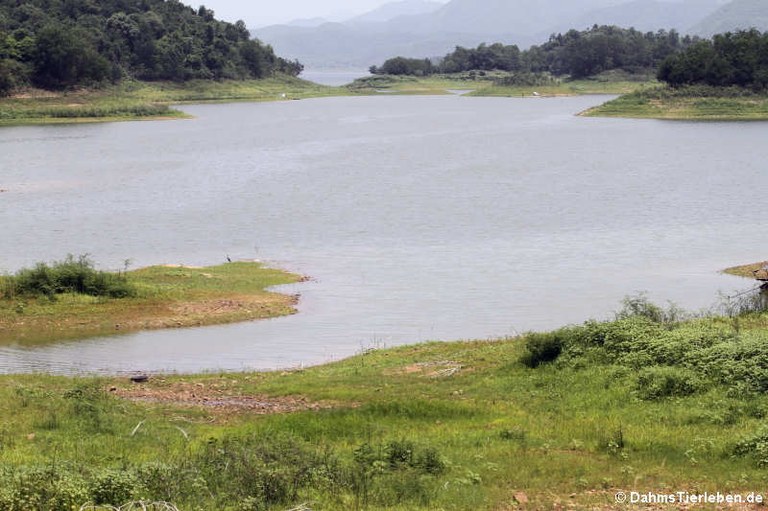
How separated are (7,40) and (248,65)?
59217 millimetres

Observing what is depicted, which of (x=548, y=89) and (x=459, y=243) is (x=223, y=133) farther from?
(x=548, y=89)

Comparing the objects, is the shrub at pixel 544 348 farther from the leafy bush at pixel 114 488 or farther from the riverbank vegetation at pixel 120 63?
the riverbank vegetation at pixel 120 63

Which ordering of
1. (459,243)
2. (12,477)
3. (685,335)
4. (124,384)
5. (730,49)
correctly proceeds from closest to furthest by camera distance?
(12,477)
(685,335)
(124,384)
(459,243)
(730,49)

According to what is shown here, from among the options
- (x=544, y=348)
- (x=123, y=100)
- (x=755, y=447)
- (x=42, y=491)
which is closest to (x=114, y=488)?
(x=42, y=491)

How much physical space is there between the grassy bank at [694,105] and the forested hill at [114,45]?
7016 centimetres

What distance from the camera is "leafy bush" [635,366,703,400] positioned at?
18.7 metres

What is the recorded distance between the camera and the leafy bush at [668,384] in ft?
61.5

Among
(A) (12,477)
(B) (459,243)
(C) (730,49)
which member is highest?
(C) (730,49)

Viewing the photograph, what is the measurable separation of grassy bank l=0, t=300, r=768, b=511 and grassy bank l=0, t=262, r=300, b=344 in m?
8.09

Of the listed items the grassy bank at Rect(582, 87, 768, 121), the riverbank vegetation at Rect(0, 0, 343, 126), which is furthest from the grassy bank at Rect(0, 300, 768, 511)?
the riverbank vegetation at Rect(0, 0, 343, 126)

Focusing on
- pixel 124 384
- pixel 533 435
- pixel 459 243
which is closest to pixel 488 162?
pixel 459 243

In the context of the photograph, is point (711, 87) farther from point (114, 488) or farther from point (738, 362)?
point (114, 488)

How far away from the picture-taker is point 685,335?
2128 centimetres

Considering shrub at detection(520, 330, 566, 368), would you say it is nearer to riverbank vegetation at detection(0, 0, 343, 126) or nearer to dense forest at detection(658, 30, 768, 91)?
riverbank vegetation at detection(0, 0, 343, 126)
